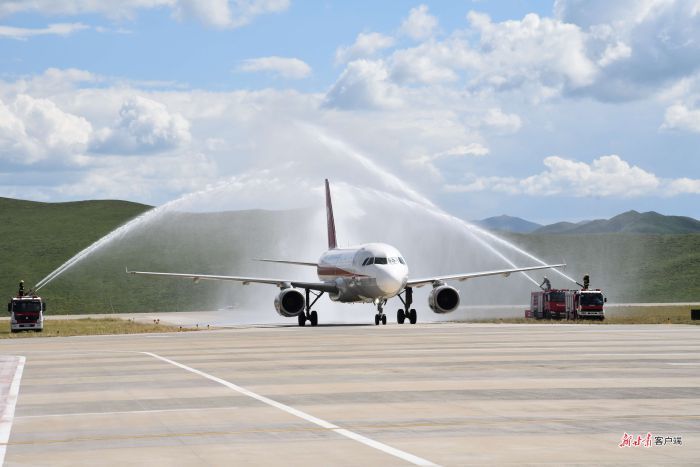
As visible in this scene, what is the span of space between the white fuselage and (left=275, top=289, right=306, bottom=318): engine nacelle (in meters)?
3.48

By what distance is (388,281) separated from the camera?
70000 millimetres

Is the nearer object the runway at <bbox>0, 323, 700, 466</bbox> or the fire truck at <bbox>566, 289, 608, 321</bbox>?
the runway at <bbox>0, 323, 700, 466</bbox>

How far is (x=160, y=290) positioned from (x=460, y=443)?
17870 centimetres

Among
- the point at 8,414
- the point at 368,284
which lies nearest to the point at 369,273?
the point at 368,284

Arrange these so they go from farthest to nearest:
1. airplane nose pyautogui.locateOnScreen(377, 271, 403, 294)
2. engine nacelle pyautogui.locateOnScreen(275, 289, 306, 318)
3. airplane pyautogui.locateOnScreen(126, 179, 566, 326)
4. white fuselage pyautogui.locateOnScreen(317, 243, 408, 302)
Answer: engine nacelle pyautogui.locateOnScreen(275, 289, 306, 318) < airplane pyautogui.locateOnScreen(126, 179, 566, 326) < white fuselage pyautogui.locateOnScreen(317, 243, 408, 302) < airplane nose pyautogui.locateOnScreen(377, 271, 403, 294)

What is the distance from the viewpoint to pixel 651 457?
14945 millimetres

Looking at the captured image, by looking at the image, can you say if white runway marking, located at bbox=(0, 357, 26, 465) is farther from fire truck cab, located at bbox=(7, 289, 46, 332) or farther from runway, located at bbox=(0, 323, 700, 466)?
fire truck cab, located at bbox=(7, 289, 46, 332)

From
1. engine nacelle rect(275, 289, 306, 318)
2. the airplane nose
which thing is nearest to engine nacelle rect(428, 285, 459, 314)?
the airplane nose

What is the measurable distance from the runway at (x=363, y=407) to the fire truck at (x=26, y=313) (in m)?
30.0

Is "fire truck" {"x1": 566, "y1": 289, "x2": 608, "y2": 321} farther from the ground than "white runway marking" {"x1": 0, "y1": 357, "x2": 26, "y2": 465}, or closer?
farther from the ground

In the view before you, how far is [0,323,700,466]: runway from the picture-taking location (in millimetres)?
15914

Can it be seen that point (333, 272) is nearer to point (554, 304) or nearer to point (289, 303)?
point (289, 303)

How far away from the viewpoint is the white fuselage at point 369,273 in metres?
70.3
